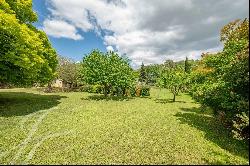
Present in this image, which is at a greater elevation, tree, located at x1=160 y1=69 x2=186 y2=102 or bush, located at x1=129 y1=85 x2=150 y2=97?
tree, located at x1=160 y1=69 x2=186 y2=102

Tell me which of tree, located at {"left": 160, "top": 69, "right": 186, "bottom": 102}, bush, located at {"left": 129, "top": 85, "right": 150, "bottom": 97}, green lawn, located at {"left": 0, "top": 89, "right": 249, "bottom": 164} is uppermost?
tree, located at {"left": 160, "top": 69, "right": 186, "bottom": 102}

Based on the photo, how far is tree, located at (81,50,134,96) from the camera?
4503 centimetres

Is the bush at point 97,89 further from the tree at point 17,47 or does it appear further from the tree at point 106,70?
the tree at point 17,47

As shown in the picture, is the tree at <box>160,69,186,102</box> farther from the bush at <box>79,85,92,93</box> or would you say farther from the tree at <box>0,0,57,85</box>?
the bush at <box>79,85,92,93</box>

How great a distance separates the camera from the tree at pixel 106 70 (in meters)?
45.0

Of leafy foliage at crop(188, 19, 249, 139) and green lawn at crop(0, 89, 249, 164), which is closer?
green lawn at crop(0, 89, 249, 164)

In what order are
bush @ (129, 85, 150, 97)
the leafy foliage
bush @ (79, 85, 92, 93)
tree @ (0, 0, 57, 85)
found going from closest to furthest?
the leafy foliage, tree @ (0, 0, 57, 85), bush @ (129, 85, 150, 97), bush @ (79, 85, 92, 93)

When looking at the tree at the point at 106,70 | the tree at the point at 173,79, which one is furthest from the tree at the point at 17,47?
the tree at the point at 173,79

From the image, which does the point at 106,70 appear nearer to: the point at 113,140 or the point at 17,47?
the point at 17,47

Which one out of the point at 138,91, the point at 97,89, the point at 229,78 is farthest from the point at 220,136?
the point at 97,89

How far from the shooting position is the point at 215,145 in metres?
18.0

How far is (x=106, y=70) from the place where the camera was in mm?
45625

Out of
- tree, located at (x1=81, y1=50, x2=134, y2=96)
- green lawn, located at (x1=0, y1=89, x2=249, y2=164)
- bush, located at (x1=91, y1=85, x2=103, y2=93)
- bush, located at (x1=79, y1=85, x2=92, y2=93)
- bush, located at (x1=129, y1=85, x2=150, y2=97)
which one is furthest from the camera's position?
bush, located at (x1=79, y1=85, x2=92, y2=93)

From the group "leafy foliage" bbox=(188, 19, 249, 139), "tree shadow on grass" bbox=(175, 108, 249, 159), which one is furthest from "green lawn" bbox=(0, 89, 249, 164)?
"leafy foliage" bbox=(188, 19, 249, 139)
